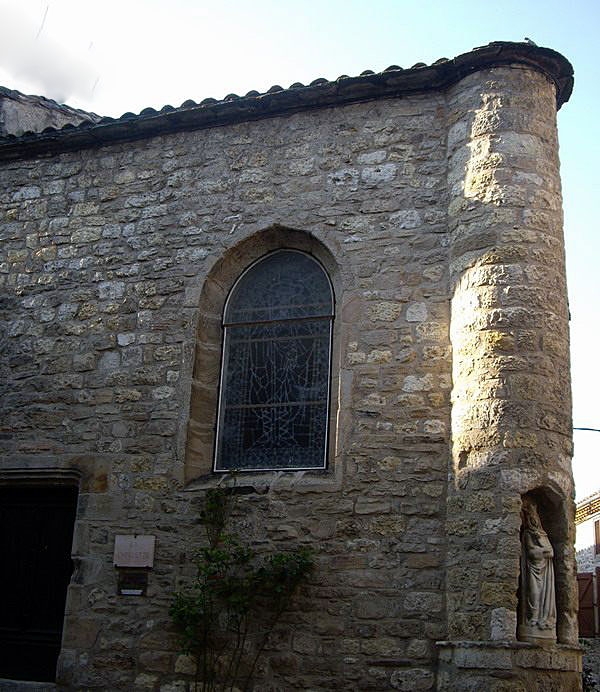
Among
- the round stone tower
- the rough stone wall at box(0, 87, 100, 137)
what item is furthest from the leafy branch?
the rough stone wall at box(0, 87, 100, 137)

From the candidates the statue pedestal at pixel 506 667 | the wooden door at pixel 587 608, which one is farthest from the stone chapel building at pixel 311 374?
the wooden door at pixel 587 608

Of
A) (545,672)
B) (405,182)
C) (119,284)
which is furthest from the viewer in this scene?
(119,284)

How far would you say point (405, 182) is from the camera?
781 cm

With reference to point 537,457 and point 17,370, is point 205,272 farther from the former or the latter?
point 537,457

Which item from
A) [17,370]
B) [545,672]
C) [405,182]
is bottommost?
A: [545,672]

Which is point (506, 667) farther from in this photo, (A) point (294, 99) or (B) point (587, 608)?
(B) point (587, 608)

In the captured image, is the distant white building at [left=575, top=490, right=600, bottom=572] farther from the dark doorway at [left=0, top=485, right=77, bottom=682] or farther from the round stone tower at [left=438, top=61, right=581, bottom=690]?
the dark doorway at [left=0, top=485, right=77, bottom=682]

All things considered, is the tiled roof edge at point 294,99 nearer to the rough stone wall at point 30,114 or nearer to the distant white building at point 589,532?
the rough stone wall at point 30,114

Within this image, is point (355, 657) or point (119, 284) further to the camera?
point (119, 284)

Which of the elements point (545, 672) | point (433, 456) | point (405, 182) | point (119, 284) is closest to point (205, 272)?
point (119, 284)

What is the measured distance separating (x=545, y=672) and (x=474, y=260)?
9.55 feet

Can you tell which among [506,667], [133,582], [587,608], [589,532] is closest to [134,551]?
[133,582]

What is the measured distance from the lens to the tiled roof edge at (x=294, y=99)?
770 cm

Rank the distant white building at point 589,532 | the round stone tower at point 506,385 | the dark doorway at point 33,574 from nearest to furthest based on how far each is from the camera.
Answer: the round stone tower at point 506,385 < the dark doorway at point 33,574 < the distant white building at point 589,532
